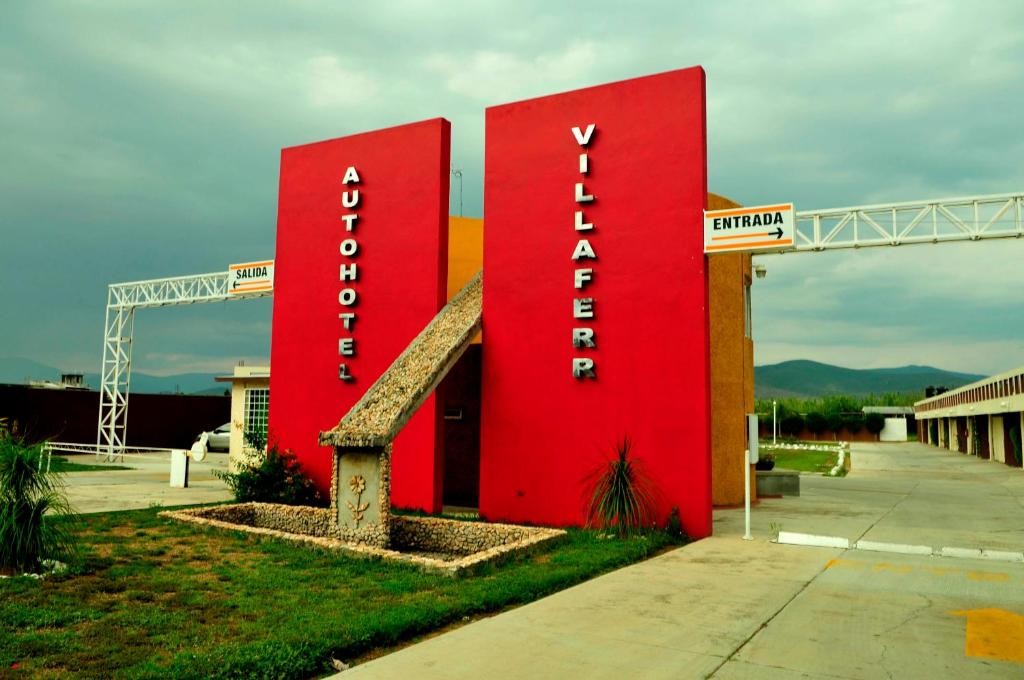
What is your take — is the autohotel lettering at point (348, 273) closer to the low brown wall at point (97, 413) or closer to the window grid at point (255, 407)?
the window grid at point (255, 407)

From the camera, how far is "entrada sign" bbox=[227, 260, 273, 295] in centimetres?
1955

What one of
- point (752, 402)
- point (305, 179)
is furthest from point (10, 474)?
point (752, 402)

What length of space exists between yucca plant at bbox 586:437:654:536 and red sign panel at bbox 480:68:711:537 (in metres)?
0.20

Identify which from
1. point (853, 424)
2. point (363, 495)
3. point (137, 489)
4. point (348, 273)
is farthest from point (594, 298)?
point (853, 424)

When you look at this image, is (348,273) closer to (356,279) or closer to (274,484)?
(356,279)

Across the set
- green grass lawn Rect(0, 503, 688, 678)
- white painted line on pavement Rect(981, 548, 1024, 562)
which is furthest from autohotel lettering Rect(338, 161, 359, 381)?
white painted line on pavement Rect(981, 548, 1024, 562)

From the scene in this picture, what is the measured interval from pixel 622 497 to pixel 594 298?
365 centimetres

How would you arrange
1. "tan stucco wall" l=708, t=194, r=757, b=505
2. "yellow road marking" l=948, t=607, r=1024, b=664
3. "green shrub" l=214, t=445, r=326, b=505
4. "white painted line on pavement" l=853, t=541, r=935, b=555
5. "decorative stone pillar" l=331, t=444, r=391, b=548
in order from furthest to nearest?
"tan stucco wall" l=708, t=194, r=757, b=505, "green shrub" l=214, t=445, r=326, b=505, "decorative stone pillar" l=331, t=444, r=391, b=548, "white painted line on pavement" l=853, t=541, r=935, b=555, "yellow road marking" l=948, t=607, r=1024, b=664

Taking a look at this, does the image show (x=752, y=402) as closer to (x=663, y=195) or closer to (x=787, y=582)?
(x=663, y=195)

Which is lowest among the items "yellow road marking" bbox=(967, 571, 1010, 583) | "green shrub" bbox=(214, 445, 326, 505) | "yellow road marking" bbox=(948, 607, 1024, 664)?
"yellow road marking" bbox=(967, 571, 1010, 583)

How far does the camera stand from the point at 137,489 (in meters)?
19.2

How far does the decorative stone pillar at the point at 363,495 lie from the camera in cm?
1145

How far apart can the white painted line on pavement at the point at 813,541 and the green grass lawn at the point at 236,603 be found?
2.07 m

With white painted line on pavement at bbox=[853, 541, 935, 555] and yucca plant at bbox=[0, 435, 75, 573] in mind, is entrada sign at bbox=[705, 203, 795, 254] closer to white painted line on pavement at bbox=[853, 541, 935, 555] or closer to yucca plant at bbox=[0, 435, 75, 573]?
white painted line on pavement at bbox=[853, 541, 935, 555]
